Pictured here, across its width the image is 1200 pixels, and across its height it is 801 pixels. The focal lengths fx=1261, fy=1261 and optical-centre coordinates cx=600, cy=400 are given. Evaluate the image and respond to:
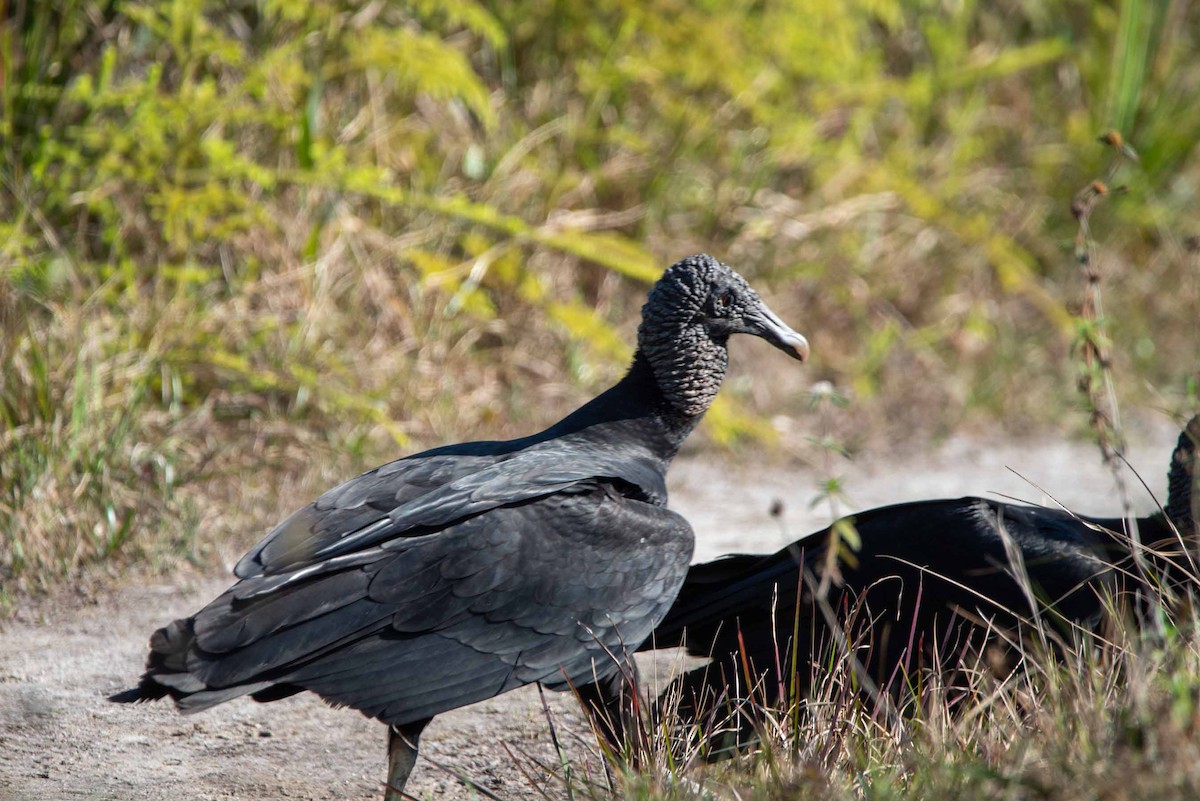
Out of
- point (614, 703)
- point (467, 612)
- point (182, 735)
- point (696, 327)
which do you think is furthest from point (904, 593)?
point (182, 735)

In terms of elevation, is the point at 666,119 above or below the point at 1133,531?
above

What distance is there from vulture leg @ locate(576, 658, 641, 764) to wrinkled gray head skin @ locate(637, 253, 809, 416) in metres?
0.73

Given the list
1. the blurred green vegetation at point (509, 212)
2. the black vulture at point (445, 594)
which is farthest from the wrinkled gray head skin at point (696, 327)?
the blurred green vegetation at point (509, 212)

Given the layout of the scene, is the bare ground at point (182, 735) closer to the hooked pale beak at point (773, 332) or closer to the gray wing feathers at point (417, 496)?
the gray wing feathers at point (417, 496)

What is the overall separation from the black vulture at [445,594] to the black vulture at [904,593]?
252 millimetres

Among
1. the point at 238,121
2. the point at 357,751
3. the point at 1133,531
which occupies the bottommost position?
the point at 357,751

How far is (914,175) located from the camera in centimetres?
650

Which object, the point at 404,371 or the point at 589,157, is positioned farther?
the point at 589,157

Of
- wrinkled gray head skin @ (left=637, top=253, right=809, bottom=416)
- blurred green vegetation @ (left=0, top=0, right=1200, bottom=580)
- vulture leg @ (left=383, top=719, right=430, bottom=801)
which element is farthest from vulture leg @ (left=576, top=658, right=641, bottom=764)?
blurred green vegetation @ (left=0, top=0, right=1200, bottom=580)

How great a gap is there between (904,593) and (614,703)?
2.32ft

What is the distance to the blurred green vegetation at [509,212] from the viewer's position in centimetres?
435

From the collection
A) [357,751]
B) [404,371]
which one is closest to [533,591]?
[357,751]

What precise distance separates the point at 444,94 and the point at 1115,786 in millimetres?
3881

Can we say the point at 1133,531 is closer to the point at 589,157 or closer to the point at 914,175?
the point at 589,157
